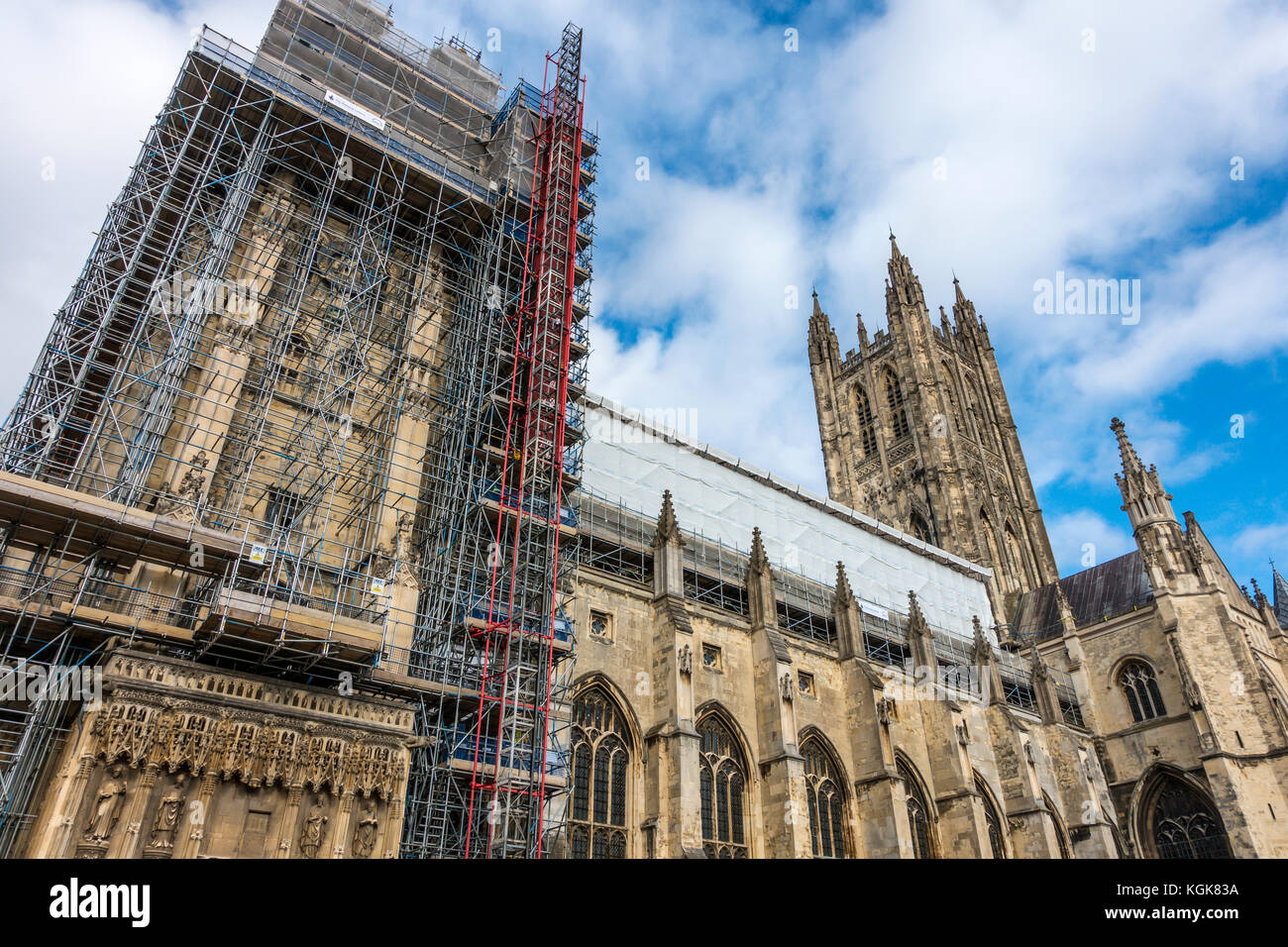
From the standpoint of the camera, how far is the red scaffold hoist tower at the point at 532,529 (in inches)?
611

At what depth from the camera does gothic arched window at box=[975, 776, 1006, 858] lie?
2586 centimetres

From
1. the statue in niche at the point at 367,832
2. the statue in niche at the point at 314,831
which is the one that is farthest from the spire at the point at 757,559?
the statue in niche at the point at 314,831

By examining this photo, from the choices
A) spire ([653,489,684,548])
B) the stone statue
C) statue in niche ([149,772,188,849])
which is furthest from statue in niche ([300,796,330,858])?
spire ([653,489,684,548])

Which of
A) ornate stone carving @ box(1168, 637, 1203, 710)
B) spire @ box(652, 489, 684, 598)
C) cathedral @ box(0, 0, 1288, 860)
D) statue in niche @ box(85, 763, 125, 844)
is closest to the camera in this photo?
statue in niche @ box(85, 763, 125, 844)

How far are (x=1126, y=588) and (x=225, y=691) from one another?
36.4 metres

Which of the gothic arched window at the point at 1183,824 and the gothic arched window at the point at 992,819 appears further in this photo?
the gothic arched window at the point at 1183,824

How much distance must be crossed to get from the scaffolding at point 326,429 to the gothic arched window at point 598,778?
118 cm

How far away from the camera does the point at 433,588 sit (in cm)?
1705

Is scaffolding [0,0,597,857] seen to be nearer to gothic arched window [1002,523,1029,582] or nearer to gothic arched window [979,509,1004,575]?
gothic arched window [979,509,1004,575]

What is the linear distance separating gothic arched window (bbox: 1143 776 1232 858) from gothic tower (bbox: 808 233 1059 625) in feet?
34.6

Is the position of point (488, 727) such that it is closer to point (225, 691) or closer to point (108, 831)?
point (225, 691)

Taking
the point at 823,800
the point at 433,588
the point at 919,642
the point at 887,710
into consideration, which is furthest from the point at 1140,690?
the point at 433,588

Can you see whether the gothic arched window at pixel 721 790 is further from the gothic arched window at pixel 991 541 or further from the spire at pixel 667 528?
the gothic arched window at pixel 991 541
